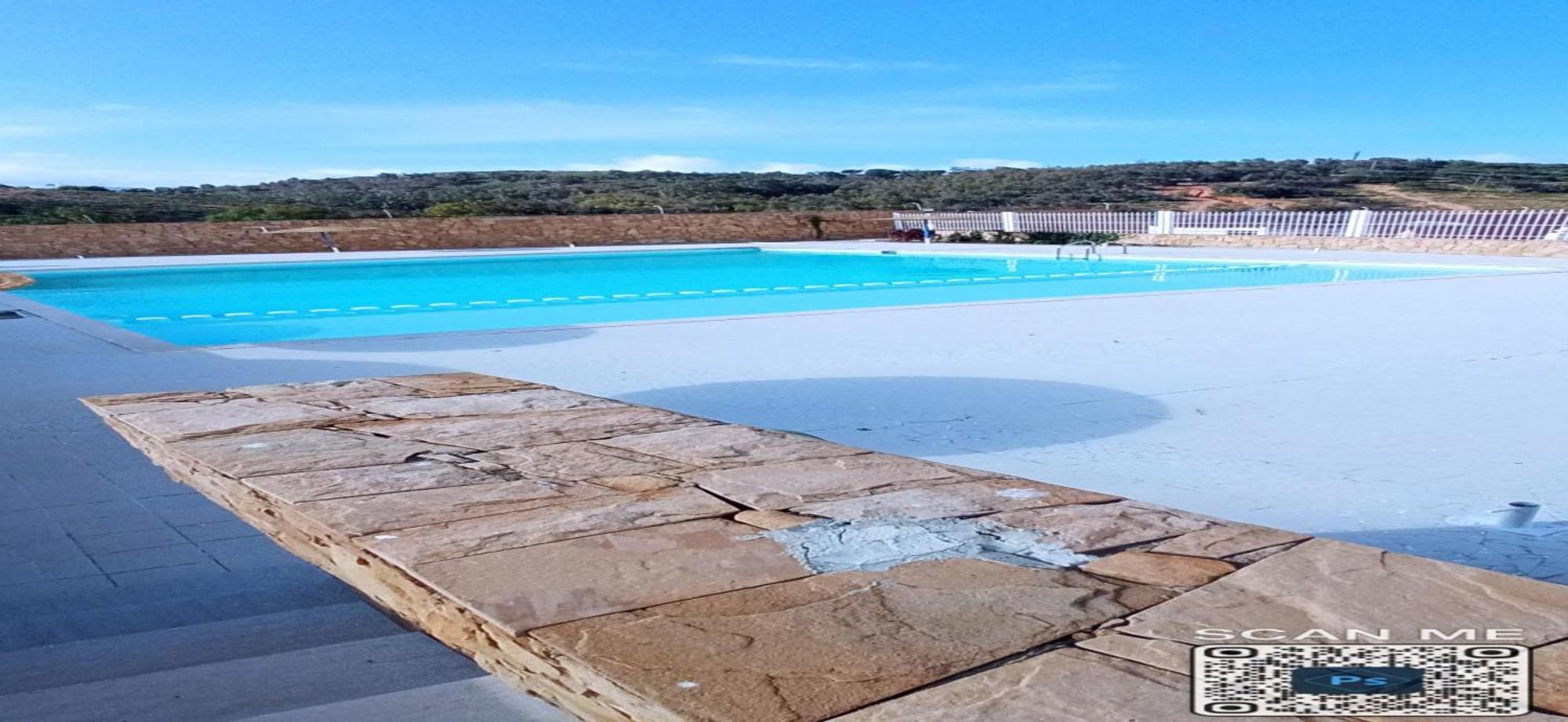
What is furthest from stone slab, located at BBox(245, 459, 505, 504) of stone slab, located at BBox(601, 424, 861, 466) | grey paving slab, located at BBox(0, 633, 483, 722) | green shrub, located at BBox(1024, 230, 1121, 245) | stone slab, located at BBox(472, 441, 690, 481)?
green shrub, located at BBox(1024, 230, 1121, 245)

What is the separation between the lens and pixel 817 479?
10.9 feet

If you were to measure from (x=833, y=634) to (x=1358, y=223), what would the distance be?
20527 mm

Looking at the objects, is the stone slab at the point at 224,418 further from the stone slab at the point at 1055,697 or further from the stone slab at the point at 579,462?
the stone slab at the point at 1055,697

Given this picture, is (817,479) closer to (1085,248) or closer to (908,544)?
(908,544)

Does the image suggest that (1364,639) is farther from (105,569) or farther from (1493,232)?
(1493,232)

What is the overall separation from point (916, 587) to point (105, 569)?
2.02m

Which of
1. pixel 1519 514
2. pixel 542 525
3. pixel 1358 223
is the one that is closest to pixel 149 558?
pixel 542 525

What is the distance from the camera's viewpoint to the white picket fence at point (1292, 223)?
60.0 feet

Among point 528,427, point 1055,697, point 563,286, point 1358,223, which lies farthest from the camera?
point 1358,223

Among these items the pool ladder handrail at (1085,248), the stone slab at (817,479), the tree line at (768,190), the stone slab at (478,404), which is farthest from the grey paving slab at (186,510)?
the tree line at (768,190)

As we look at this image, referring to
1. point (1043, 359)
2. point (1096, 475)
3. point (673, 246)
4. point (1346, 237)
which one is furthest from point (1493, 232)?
point (1096, 475)

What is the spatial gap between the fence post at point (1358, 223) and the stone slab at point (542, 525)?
1956 centimetres

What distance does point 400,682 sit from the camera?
2348mm

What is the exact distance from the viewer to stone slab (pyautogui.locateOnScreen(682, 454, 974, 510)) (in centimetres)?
314
